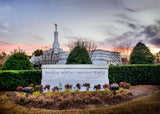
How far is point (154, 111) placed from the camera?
411cm

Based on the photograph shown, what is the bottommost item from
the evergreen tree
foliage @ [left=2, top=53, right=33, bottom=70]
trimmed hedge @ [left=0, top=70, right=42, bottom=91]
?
trimmed hedge @ [left=0, top=70, right=42, bottom=91]

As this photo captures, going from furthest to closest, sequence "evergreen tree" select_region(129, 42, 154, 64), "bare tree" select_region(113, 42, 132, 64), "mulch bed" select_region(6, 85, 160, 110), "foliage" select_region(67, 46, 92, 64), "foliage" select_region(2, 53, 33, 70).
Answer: "bare tree" select_region(113, 42, 132, 64), "evergreen tree" select_region(129, 42, 154, 64), "foliage" select_region(2, 53, 33, 70), "foliage" select_region(67, 46, 92, 64), "mulch bed" select_region(6, 85, 160, 110)

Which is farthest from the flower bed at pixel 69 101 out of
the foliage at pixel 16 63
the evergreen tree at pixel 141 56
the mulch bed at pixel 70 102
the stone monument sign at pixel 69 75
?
the evergreen tree at pixel 141 56

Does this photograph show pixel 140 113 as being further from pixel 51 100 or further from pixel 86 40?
pixel 86 40

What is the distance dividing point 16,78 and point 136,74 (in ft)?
27.1

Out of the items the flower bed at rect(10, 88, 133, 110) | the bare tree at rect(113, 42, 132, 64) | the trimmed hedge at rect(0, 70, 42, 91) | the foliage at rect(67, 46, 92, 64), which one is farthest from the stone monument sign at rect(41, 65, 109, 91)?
the bare tree at rect(113, 42, 132, 64)

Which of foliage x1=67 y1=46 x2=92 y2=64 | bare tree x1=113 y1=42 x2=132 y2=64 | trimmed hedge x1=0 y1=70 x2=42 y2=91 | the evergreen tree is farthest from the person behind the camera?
bare tree x1=113 y1=42 x2=132 y2=64

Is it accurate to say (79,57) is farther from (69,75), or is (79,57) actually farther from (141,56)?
(141,56)

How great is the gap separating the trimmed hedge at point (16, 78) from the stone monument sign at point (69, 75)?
0.78m

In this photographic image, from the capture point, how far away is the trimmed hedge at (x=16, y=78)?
8.06 metres

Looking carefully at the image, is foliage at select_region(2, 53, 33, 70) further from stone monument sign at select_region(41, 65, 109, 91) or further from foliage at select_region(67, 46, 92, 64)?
foliage at select_region(67, 46, 92, 64)

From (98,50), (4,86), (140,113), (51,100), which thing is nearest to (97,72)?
(51,100)

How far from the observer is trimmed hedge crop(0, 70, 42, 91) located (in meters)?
8.06

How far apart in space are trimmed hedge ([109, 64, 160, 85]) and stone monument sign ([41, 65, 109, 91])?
1495 millimetres
